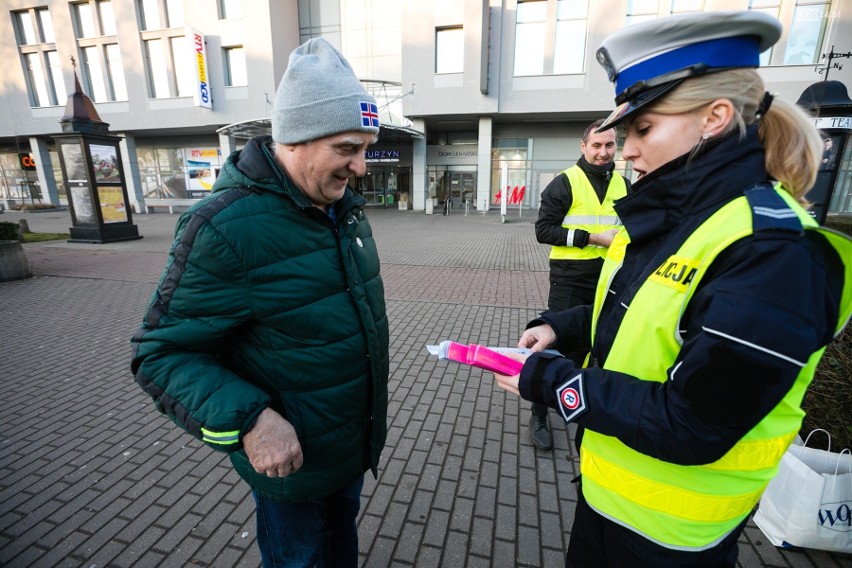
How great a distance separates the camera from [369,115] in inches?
58.5

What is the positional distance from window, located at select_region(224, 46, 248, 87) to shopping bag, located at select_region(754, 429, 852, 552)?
26.4 metres

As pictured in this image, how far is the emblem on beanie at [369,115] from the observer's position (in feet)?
4.71

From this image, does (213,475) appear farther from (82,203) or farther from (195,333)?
(82,203)

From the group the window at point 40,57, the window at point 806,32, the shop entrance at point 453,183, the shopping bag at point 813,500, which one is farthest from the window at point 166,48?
the window at point 806,32

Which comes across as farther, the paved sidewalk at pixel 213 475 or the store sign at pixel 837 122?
the store sign at pixel 837 122

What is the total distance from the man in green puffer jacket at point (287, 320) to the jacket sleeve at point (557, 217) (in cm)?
185

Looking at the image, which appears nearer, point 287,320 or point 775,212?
point 775,212

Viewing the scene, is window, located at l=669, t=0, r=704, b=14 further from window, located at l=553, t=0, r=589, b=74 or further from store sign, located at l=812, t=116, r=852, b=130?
store sign, located at l=812, t=116, r=852, b=130

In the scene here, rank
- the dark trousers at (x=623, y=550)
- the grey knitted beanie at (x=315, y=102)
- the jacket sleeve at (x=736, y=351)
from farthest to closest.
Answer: the grey knitted beanie at (x=315, y=102) < the dark trousers at (x=623, y=550) < the jacket sleeve at (x=736, y=351)

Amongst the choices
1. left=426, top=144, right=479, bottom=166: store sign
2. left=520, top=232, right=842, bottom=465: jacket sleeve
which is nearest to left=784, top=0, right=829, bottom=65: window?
left=426, top=144, right=479, bottom=166: store sign

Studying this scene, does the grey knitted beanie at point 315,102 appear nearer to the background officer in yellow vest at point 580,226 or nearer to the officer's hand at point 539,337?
the officer's hand at point 539,337

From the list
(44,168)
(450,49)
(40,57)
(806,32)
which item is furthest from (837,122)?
(44,168)

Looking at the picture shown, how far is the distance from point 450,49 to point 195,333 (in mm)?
22339

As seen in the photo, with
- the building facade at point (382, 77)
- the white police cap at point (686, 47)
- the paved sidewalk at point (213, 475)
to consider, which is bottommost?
the paved sidewalk at point (213, 475)
